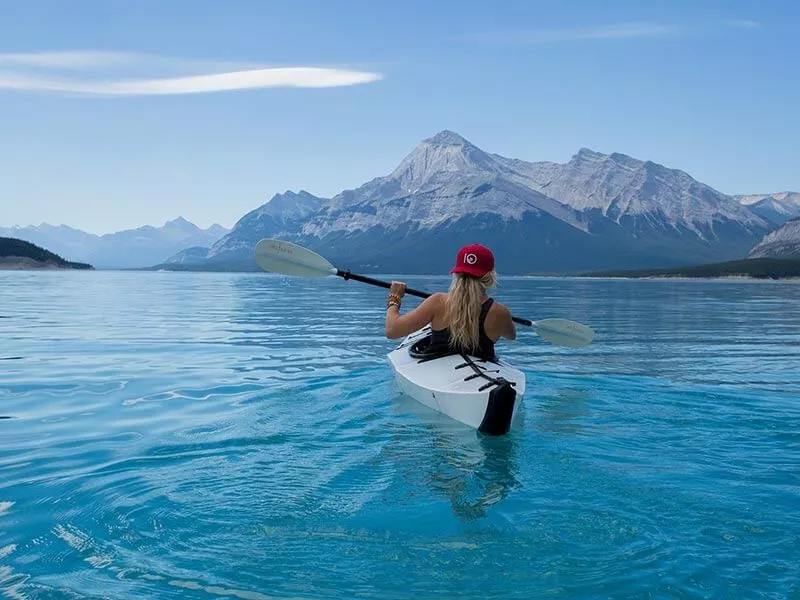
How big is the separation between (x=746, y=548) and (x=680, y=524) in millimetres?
608

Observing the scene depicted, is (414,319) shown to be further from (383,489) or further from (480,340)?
(383,489)

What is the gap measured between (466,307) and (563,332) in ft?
21.6

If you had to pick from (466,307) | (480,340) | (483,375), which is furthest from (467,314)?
(483,375)

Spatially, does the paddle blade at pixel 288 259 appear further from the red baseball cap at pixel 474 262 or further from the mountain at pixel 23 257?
the mountain at pixel 23 257

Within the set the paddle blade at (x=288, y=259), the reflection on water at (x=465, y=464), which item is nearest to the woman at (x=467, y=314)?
the reflection on water at (x=465, y=464)

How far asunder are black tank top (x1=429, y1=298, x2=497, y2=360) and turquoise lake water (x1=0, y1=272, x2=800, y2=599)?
1.08m

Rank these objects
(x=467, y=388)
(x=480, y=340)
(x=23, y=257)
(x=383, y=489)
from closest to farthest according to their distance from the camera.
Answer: (x=383, y=489), (x=467, y=388), (x=480, y=340), (x=23, y=257)

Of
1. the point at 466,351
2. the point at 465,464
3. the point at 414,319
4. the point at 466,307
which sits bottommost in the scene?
the point at 465,464

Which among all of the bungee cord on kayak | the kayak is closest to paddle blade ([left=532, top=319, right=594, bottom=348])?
the kayak

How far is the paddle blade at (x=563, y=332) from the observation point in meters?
15.6

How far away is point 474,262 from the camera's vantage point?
9.44 meters

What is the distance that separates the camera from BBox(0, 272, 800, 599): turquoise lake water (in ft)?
17.1

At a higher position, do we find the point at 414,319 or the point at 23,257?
A: the point at 23,257

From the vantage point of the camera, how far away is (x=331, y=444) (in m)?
9.04
